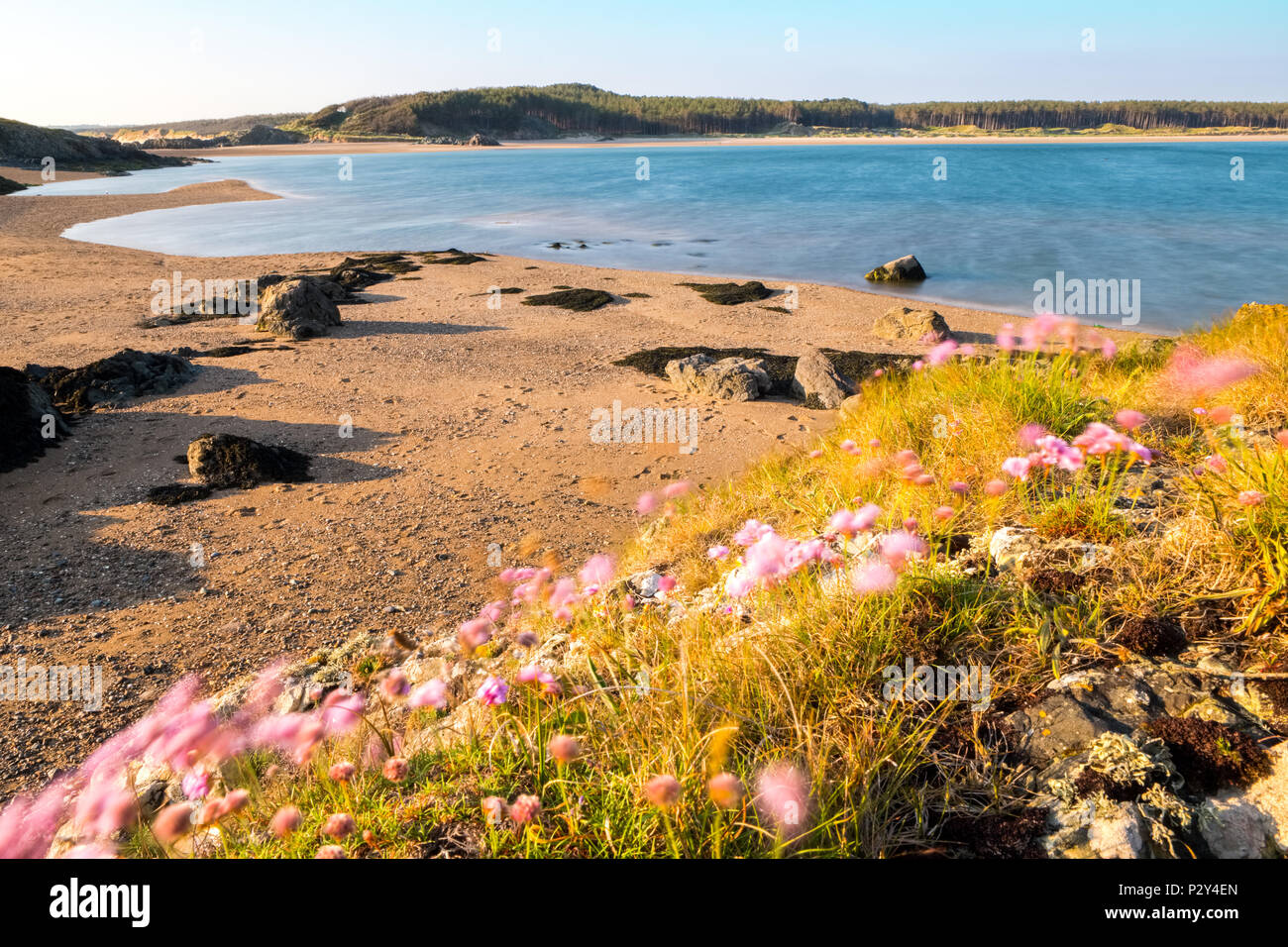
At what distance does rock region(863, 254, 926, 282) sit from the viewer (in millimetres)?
19766

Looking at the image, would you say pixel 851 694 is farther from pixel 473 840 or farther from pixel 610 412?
pixel 610 412

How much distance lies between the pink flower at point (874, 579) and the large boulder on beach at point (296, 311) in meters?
12.4

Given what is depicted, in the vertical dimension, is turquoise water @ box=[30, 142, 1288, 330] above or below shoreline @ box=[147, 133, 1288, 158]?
below

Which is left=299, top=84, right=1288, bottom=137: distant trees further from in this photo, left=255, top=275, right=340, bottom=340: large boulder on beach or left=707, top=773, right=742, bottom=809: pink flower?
left=707, top=773, right=742, bottom=809: pink flower

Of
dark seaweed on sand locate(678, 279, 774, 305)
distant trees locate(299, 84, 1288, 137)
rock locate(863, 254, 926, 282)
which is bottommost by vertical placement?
dark seaweed on sand locate(678, 279, 774, 305)

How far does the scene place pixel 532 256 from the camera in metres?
23.5

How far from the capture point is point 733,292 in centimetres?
1695

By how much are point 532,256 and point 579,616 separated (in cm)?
2204

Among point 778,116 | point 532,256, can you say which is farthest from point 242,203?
point 778,116

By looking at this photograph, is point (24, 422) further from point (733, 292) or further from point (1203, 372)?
point (733, 292)

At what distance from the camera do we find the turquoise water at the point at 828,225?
20.7 metres

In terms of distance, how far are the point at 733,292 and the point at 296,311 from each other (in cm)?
939
